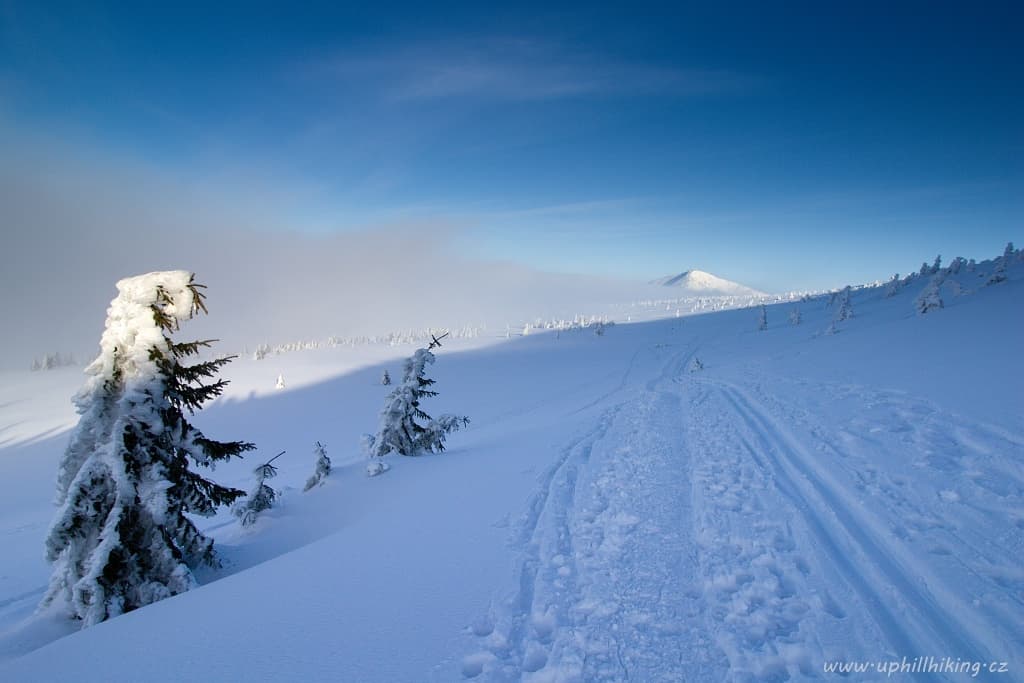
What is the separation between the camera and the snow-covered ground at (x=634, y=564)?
3.56 m

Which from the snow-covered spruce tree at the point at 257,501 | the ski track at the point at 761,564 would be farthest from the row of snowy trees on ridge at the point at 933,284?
the snow-covered spruce tree at the point at 257,501

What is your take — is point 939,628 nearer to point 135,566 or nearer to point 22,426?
point 135,566

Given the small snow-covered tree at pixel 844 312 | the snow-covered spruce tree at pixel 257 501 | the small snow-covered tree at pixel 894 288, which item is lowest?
the snow-covered spruce tree at pixel 257 501

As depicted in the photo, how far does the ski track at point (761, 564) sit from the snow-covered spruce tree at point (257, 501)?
660 cm

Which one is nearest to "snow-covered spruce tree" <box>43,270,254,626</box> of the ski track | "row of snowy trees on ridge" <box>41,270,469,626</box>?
"row of snowy trees on ridge" <box>41,270,469,626</box>

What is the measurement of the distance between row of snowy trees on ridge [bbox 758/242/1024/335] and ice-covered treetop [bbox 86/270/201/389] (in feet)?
147

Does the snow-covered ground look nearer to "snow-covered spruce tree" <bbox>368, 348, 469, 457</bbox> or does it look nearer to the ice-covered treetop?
"snow-covered spruce tree" <bbox>368, 348, 469, 457</bbox>

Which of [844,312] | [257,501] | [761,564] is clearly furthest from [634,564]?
[844,312]

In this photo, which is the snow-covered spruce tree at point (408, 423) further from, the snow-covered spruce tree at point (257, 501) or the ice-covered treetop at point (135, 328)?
the ice-covered treetop at point (135, 328)

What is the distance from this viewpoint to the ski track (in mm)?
3561

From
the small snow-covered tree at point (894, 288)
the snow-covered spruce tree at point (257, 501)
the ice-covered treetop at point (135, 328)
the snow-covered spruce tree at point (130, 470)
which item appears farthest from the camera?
the small snow-covered tree at point (894, 288)

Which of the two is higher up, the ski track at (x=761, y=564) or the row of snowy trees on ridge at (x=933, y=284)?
the row of snowy trees on ridge at (x=933, y=284)

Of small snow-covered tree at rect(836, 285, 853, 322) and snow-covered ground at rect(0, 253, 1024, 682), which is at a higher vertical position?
small snow-covered tree at rect(836, 285, 853, 322)

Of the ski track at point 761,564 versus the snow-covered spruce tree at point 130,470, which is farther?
the snow-covered spruce tree at point 130,470
